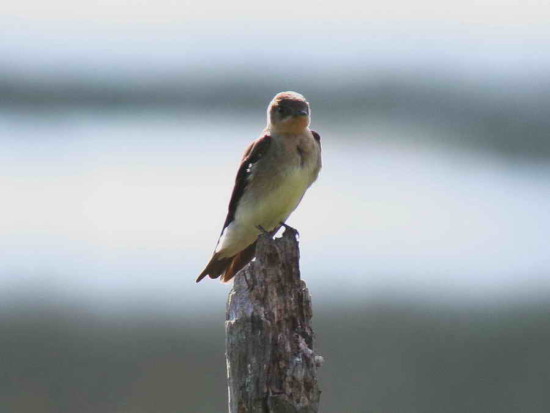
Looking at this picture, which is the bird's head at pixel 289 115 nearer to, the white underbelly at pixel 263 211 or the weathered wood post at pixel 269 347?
the white underbelly at pixel 263 211

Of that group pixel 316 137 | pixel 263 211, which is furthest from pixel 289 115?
pixel 263 211

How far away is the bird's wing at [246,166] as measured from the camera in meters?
9.38

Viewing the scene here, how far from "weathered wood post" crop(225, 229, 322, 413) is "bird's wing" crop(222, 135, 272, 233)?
2.66 metres

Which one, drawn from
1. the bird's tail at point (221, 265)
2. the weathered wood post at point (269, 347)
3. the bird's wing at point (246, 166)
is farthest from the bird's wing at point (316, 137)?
the weathered wood post at point (269, 347)

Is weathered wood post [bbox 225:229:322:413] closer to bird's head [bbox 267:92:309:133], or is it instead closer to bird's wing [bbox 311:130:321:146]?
bird's head [bbox 267:92:309:133]

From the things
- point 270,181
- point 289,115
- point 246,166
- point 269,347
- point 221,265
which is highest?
point 289,115

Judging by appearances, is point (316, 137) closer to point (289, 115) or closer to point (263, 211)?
point (289, 115)

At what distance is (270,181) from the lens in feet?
30.3

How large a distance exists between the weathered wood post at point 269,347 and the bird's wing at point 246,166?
2.66 m

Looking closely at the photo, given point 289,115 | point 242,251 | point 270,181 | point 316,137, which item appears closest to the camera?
point 270,181

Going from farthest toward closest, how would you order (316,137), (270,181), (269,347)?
1. (316,137)
2. (270,181)
3. (269,347)

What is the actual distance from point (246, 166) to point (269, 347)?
10.3 feet

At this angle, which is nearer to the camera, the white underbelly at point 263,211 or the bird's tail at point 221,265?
the white underbelly at point 263,211

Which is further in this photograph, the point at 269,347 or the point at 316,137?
the point at 316,137
